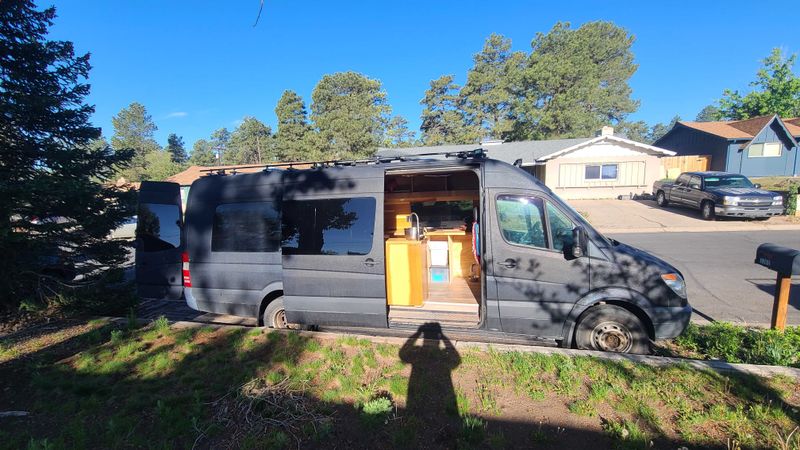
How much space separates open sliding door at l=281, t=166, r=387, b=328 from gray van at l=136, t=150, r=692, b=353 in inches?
0.5

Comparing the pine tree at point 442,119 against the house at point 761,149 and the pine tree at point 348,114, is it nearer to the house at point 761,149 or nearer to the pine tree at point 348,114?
the pine tree at point 348,114

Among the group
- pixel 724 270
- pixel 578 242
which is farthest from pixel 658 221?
pixel 578 242

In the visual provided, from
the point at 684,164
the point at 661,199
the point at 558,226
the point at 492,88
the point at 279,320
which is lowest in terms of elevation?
the point at 279,320

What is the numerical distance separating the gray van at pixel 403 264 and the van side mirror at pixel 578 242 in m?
0.02

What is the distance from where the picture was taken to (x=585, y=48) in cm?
4888

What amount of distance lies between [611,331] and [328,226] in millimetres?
3570

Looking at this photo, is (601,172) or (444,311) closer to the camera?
(444,311)

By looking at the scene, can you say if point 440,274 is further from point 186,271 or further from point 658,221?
point 658,221

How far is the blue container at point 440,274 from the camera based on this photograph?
20.0 feet

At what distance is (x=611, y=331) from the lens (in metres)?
3.95

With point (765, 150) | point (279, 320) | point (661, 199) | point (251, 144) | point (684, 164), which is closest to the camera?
point (279, 320)

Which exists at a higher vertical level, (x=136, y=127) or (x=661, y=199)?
(x=136, y=127)

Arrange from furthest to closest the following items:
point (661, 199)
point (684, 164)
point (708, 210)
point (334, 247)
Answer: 1. point (684, 164)
2. point (661, 199)
3. point (708, 210)
4. point (334, 247)

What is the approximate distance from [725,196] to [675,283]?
14131 mm
